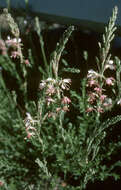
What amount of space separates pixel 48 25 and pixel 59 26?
0.22 m

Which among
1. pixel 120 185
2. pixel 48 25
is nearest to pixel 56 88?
pixel 120 185

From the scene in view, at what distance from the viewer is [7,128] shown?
2725 mm

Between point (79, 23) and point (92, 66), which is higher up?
point (79, 23)

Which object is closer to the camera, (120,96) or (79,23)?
(120,96)

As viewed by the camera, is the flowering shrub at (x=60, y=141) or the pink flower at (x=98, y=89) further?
the flowering shrub at (x=60, y=141)

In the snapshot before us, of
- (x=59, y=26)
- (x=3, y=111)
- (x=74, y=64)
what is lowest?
(x=3, y=111)

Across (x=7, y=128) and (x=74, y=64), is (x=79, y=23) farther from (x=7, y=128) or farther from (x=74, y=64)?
(x=7, y=128)

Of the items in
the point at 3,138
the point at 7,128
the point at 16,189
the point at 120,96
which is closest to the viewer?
the point at 120,96

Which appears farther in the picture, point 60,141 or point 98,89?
point 60,141

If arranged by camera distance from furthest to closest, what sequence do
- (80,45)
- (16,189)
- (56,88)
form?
1. (80,45)
2. (16,189)
3. (56,88)

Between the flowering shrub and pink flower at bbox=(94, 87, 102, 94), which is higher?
pink flower at bbox=(94, 87, 102, 94)

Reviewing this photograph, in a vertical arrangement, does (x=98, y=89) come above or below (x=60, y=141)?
above

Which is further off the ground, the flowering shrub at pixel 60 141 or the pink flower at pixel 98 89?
the pink flower at pixel 98 89

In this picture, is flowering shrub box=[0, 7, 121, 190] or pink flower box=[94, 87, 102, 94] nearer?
pink flower box=[94, 87, 102, 94]
